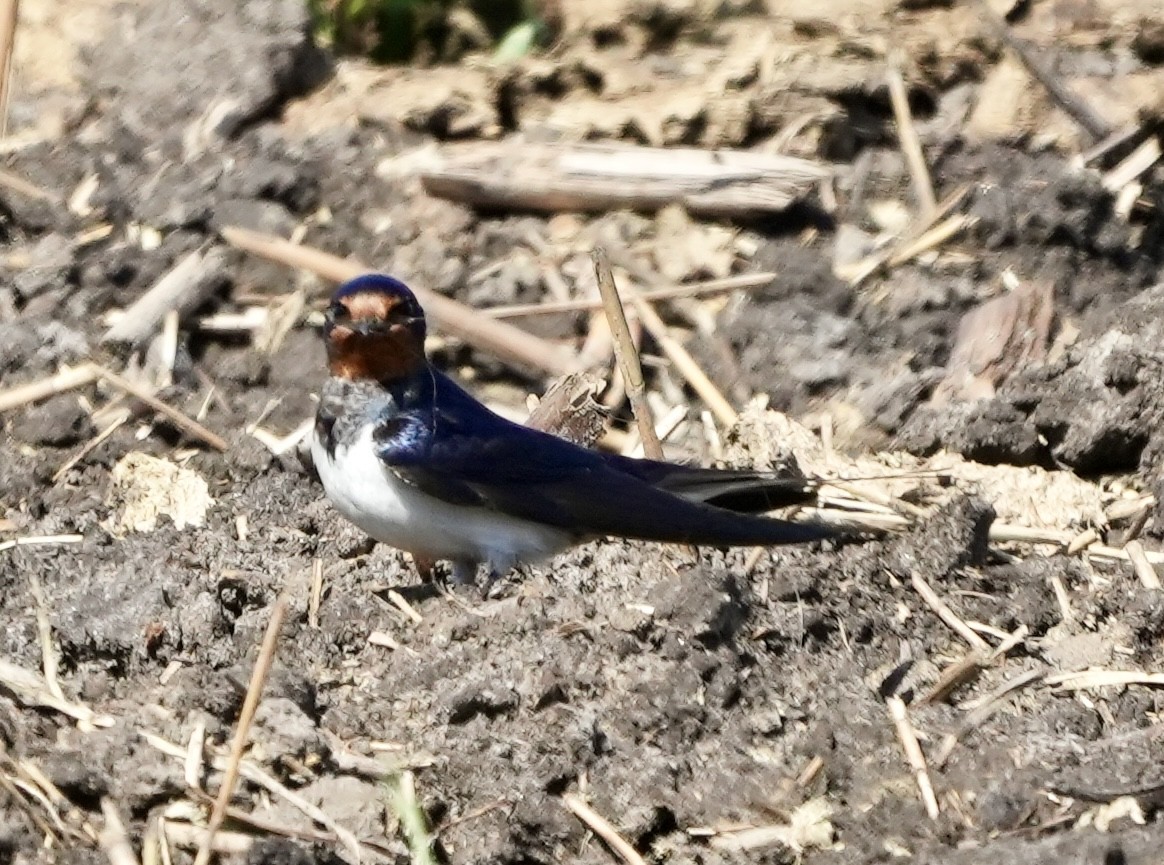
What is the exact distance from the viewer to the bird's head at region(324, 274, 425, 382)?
12.2 feet

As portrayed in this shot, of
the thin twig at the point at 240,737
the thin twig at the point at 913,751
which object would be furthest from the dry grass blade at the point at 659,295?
the thin twig at the point at 240,737

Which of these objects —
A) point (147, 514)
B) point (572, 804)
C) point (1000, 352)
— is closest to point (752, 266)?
point (1000, 352)

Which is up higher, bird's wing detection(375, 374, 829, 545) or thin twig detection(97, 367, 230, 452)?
bird's wing detection(375, 374, 829, 545)

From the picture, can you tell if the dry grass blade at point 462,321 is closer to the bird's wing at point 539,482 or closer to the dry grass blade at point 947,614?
the bird's wing at point 539,482

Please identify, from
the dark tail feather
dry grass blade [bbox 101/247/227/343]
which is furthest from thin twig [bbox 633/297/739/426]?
dry grass blade [bbox 101/247/227/343]

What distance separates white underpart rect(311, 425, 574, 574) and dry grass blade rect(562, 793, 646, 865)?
730mm

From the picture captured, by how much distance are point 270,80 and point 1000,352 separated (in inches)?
86.8

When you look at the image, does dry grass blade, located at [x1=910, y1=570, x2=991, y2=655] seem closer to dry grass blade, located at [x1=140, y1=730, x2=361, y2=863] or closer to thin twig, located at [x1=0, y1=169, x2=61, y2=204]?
dry grass blade, located at [x1=140, y1=730, x2=361, y2=863]

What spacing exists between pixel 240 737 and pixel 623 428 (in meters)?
1.96

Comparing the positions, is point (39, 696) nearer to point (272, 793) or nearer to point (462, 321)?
point (272, 793)

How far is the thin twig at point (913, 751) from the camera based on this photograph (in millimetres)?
3166

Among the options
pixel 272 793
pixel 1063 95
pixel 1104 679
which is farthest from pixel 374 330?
pixel 1063 95

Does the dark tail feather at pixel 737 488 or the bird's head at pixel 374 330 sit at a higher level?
the bird's head at pixel 374 330

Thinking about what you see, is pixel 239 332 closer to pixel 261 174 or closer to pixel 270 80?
pixel 261 174
